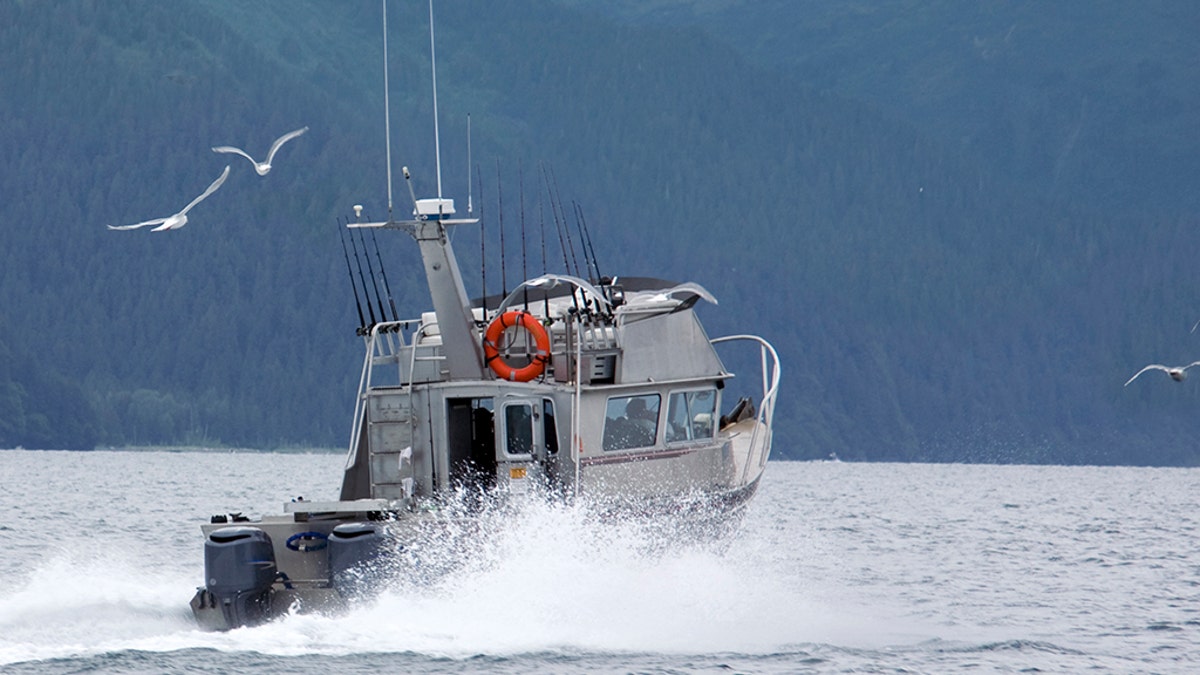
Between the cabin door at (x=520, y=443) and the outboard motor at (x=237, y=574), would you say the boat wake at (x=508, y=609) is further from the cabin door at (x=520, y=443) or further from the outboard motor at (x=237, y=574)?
the cabin door at (x=520, y=443)

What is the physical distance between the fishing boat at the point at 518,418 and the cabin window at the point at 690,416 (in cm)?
2

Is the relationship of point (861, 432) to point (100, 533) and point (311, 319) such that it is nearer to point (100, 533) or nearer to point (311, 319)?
point (311, 319)

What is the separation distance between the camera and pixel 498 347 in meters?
27.5

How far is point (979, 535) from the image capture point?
5612 cm

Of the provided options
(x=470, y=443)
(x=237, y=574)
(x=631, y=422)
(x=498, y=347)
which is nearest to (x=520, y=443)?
(x=470, y=443)

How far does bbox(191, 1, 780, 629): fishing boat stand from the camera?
24.9 meters

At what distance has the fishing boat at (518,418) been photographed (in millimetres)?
24875

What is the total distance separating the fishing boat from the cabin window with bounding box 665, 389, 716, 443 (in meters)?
0.02

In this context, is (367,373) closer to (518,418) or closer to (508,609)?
(518,418)

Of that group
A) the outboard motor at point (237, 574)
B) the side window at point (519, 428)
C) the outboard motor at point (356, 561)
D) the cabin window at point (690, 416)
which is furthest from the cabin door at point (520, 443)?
the outboard motor at point (237, 574)

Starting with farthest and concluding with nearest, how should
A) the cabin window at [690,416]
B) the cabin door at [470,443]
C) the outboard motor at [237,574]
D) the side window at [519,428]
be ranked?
the cabin window at [690,416] → the cabin door at [470,443] → the side window at [519,428] → the outboard motor at [237,574]

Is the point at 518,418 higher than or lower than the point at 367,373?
lower

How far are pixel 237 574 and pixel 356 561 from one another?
5.07ft

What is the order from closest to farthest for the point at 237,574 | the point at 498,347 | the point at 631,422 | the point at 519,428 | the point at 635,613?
the point at 237,574
the point at 635,613
the point at 519,428
the point at 498,347
the point at 631,422
